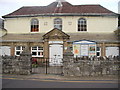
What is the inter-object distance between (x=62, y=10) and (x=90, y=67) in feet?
41.7

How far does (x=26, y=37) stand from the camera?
1878 cm

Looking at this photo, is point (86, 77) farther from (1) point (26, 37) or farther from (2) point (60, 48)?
(1) point (26, 37)

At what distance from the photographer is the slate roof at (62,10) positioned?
19.4 m

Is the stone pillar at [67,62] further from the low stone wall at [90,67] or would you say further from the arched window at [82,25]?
the arched window at [82,25]

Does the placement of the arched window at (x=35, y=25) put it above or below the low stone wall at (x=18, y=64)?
above

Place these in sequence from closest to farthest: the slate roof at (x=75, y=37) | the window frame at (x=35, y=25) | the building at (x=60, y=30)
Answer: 1. the building at (x=60, y=30)
2. the slate roof at (x=75, y=37)
3. the window frame at (x=35, y=25)

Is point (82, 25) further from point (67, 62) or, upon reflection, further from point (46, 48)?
point (67, 62)

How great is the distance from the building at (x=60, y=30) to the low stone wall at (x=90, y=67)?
570 centimetres

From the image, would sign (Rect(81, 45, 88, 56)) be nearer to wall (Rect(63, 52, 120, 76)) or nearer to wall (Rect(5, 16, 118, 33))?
wall (Rect(5, 16, 118, 33))

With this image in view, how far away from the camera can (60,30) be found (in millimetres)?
17141

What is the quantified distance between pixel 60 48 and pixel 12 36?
7.62m

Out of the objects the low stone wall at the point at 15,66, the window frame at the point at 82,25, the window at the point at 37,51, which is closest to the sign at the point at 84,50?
the window frame at the point at 82,25

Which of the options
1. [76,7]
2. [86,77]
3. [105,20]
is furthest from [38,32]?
[86,77]

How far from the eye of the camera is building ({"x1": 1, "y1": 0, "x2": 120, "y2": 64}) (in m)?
16.9
